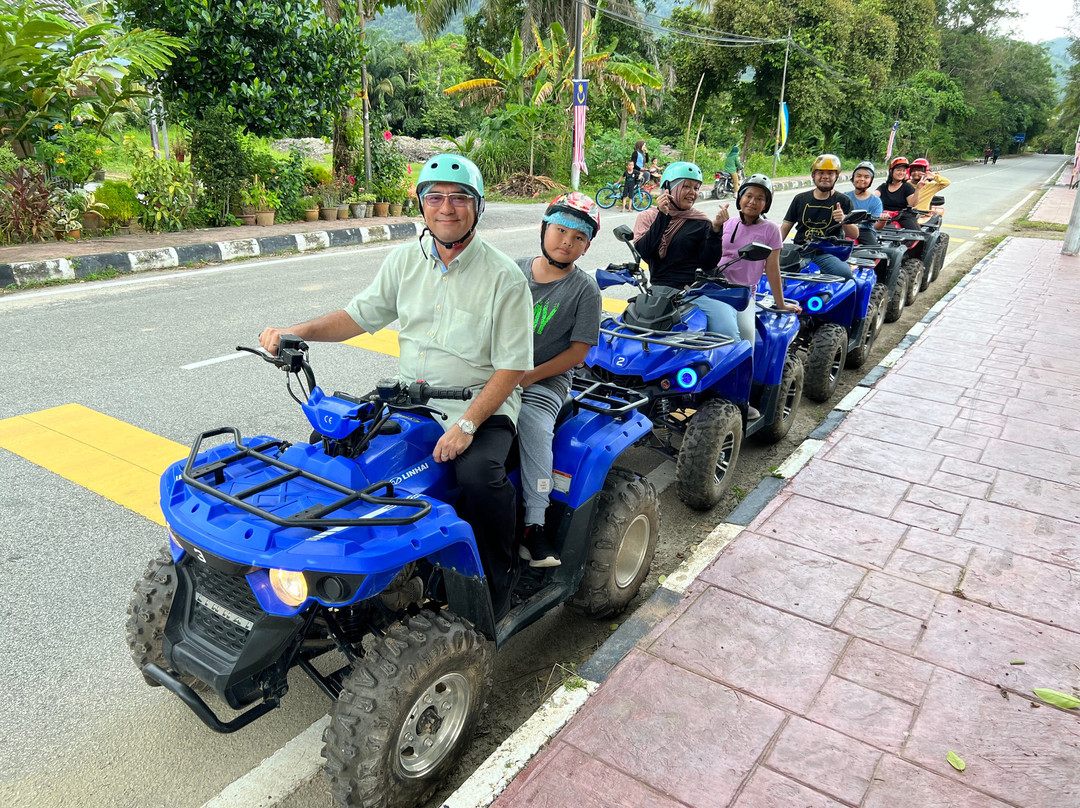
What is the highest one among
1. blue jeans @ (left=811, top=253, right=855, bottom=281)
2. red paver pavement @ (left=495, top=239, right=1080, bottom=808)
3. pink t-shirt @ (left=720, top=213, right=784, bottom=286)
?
pink t-shirt @ (left=720, top=213, right=784, bottom=286)

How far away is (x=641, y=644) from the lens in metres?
3.08

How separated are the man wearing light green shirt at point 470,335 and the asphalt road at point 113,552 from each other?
911mm

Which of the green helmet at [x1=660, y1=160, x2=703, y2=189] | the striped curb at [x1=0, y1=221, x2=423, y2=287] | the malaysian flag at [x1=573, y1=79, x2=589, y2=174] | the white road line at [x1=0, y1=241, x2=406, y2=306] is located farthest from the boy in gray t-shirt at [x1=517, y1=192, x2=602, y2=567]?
the malaysian flag at [x1=573, y1=79, x2=589, y2=174]

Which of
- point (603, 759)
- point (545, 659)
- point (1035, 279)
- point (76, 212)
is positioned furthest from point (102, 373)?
point (1035, 279)

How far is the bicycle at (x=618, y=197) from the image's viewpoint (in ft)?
67.8

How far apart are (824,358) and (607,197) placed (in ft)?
51.9

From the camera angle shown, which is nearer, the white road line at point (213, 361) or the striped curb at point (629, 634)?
the striped curb at point (629, 634)

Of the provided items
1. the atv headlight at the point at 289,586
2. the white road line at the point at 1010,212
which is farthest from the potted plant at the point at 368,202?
the white road line at the point at 1010,212

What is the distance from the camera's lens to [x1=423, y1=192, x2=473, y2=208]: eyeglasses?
8.36ft

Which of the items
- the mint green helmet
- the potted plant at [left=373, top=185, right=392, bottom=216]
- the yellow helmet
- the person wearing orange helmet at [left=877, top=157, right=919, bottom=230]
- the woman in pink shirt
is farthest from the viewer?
the potted plant at [left=373, top=185, right=392, bottom=216]

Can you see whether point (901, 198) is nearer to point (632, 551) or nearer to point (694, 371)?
point (694, 371)

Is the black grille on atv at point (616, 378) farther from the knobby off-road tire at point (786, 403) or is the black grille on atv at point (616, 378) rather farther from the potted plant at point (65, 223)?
the potted plant at point (65, 223)

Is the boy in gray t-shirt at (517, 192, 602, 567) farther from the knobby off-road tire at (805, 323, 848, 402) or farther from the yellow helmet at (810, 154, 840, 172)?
the yellow helmet at (810, 154, 840, 172)

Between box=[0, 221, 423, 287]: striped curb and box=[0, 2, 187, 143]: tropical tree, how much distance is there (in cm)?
257
